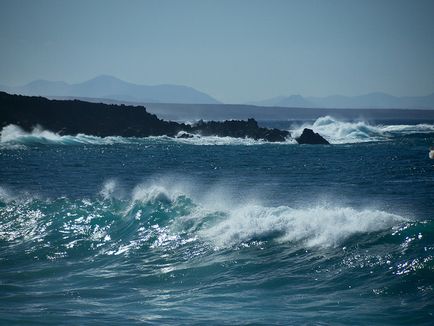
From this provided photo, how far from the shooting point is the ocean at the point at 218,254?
9.67 meters

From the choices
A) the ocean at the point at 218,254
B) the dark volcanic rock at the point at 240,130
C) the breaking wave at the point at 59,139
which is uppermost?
the dark volcanic rock at the point at 240,130

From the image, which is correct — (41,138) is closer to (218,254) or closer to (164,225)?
(164,225)

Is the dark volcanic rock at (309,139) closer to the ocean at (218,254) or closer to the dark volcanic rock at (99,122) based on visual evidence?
the dark volcanic rock at (99,122)

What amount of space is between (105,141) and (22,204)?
1659 inches

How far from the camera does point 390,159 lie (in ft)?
135

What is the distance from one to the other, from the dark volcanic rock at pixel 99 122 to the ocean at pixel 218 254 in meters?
39.8

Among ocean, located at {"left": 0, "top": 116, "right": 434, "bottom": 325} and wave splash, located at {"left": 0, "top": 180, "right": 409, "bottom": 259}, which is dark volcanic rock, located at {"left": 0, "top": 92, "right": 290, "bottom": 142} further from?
wave splash, located at {"left": 0, "top": 180, "right": 409, "bottom": 259}

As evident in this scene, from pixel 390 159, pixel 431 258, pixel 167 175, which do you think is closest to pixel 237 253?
pixel 431 258

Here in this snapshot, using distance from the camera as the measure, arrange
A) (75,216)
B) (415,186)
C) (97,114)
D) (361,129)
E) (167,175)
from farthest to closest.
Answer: (361,129)
(97,114)
(167,175)
(415,186)
(75,216)

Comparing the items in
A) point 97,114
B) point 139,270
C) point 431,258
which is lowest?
point 139,270

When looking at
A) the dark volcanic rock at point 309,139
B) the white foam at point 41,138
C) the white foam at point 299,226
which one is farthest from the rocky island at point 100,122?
the white foam at point 299,226

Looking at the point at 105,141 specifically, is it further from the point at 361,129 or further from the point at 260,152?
the point at 361,129

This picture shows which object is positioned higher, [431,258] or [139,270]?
[431,258]

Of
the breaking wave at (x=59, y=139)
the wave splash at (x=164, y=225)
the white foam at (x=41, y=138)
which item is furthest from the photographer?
the white foam at (x=41, y=138)
